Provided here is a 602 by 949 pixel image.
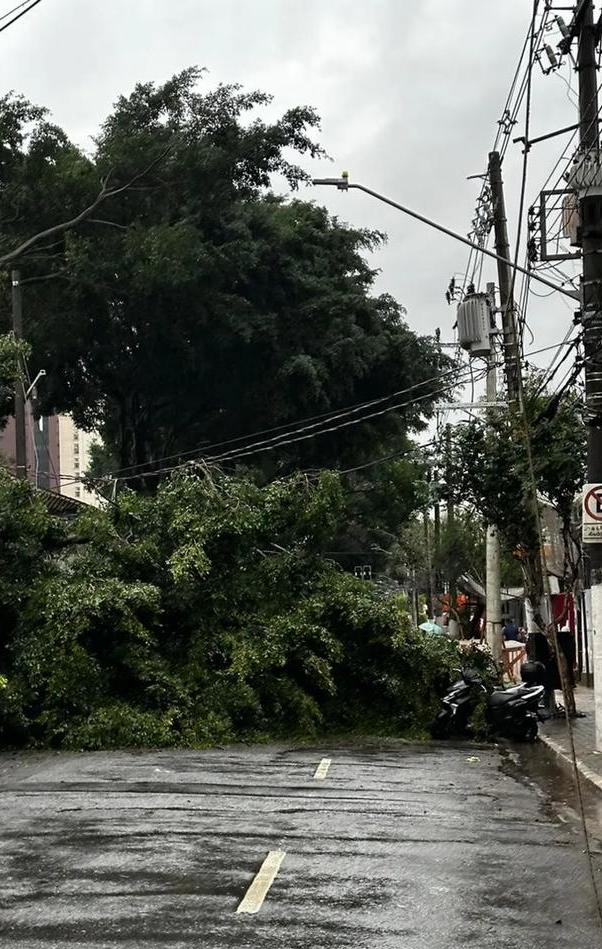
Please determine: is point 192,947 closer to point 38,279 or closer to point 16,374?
point 16,374

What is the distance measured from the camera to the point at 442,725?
18281mm

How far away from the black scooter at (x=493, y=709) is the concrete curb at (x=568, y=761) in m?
0.34

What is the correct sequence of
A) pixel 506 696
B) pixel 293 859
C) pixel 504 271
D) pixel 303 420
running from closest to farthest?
pixel 293 859
pixel 506 696
pixel 504 271
pixel 303 420

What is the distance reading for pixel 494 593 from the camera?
2781 centimetres

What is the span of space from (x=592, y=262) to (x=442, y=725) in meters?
7.08

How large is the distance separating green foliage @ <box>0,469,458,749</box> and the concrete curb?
6.16 feet

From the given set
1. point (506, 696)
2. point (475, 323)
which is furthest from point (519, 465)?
point (475, 323)

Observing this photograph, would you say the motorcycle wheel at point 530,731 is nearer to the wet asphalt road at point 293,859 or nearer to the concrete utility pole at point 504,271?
the wet asphalt road at point 293,859

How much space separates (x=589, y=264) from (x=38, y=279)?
23.3m

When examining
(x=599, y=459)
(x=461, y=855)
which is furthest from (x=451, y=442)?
(x=461, y=855)

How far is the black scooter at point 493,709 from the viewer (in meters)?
17.6

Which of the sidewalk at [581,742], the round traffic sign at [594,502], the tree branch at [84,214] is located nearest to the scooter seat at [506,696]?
the sidewalk at [581,742]

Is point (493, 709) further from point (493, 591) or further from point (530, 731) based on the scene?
point (493, 591)

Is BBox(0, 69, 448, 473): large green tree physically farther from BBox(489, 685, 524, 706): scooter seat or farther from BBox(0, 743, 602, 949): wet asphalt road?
BBox(0, 743, 602, 949): wet asphalt road
